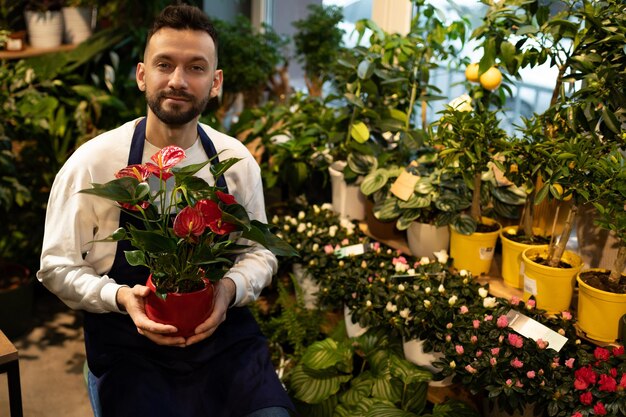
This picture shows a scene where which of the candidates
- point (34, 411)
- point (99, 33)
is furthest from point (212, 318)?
point (99, 33)

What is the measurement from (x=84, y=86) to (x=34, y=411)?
5.43 feet

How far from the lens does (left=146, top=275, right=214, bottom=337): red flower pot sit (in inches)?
70.5

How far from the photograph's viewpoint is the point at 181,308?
1.80m

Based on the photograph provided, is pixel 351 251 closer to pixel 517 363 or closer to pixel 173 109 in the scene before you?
pixel 517 363

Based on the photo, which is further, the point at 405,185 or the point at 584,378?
the point at 405,185

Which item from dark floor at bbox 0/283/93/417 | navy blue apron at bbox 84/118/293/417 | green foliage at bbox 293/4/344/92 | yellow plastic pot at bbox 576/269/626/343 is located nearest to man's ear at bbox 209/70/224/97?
navy blue apron at bbox 84/118/293/417

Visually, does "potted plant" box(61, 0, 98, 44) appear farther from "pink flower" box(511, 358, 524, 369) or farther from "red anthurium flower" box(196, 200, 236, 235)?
"pink flower" box(511, 358, 524, 369)

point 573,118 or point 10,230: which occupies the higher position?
point 573,118

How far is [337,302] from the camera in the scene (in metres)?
2.86

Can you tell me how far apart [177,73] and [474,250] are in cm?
127

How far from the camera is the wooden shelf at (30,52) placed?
377 centimetres

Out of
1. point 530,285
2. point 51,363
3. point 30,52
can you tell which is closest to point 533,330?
point 530,285

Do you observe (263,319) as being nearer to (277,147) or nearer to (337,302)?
(337,302)

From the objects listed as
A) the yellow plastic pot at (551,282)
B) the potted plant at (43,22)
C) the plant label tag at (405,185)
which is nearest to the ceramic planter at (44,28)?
the potted plant at (43,22)
